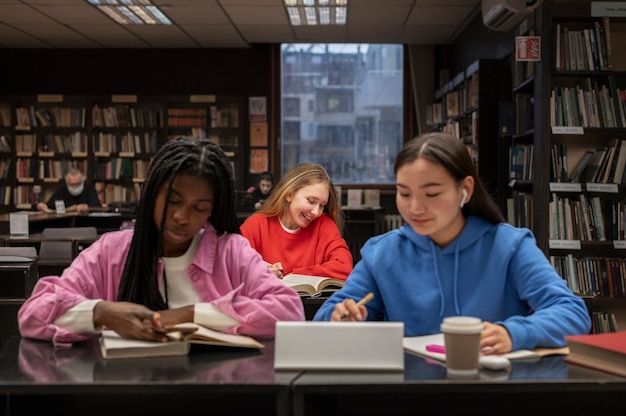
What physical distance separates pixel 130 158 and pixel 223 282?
8897 millimetres

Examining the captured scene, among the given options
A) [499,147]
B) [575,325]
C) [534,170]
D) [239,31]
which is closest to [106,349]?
[575,325]

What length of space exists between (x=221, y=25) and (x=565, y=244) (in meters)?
5.05

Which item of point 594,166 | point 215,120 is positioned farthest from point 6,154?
point 594,166

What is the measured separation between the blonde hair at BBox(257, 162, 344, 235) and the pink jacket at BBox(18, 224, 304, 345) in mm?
1711

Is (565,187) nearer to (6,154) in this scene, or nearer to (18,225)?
(18,225)

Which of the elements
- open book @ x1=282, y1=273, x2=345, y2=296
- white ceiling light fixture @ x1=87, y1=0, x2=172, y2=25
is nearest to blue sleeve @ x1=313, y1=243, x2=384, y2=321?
open book @ x1=282, y1=273, x2=345, y2=296

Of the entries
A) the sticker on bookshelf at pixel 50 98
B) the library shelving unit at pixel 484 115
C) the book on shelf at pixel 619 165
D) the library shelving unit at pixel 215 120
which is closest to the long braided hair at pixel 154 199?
the book on shelf at pixel 619 165

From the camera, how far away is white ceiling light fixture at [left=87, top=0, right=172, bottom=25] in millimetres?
7801

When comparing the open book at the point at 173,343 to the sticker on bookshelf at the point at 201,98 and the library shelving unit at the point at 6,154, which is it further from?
the library shelving unit at the point at 6,154

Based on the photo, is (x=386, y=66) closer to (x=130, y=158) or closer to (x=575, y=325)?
(x=130, y=158)

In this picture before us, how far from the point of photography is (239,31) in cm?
938

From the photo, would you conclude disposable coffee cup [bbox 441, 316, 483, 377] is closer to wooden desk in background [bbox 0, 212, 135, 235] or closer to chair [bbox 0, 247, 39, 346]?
chair [bbox 0, 247, 39, 346]

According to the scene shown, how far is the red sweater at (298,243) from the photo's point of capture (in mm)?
3650

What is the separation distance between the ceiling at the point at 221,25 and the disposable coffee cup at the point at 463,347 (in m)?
6.63
